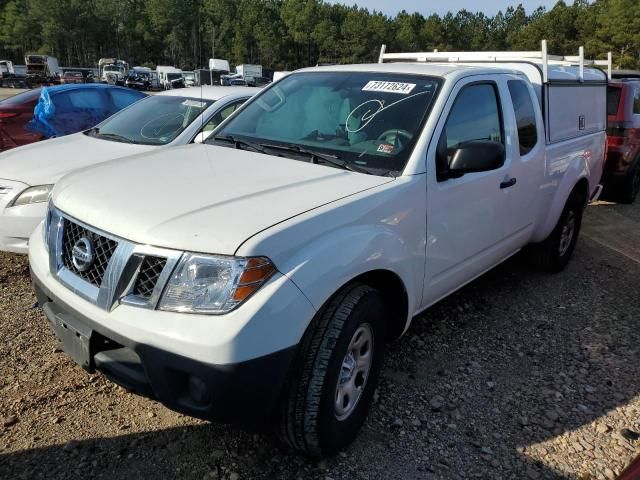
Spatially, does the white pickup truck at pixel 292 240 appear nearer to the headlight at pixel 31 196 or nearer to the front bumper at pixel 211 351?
the front bumper at pixel 211 351

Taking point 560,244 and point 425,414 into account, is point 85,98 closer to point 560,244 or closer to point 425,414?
point 560,244

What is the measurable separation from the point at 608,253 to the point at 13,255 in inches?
239

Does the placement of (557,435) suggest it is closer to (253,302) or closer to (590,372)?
(590,372)

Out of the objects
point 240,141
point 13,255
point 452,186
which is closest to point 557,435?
point 452,186

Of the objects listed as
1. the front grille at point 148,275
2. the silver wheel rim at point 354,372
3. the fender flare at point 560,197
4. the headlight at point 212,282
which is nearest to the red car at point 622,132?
Result: the fender flare at point 560,197

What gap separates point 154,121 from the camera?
5.68 metres

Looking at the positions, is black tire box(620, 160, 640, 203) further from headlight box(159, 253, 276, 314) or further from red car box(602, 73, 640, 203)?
headlight box(159, 253, 276, 314)

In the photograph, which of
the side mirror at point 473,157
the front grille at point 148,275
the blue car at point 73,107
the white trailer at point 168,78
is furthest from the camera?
the white trailer at point 168,78

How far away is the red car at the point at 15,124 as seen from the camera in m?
8.15

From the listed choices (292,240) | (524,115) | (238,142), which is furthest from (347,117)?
(524,115)

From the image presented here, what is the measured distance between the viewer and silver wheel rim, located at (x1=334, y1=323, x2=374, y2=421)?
2504 mm

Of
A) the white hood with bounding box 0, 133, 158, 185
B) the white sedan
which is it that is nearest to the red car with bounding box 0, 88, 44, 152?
the white sedan

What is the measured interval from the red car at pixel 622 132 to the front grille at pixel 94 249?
785cm

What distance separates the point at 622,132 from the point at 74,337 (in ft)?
26.4
